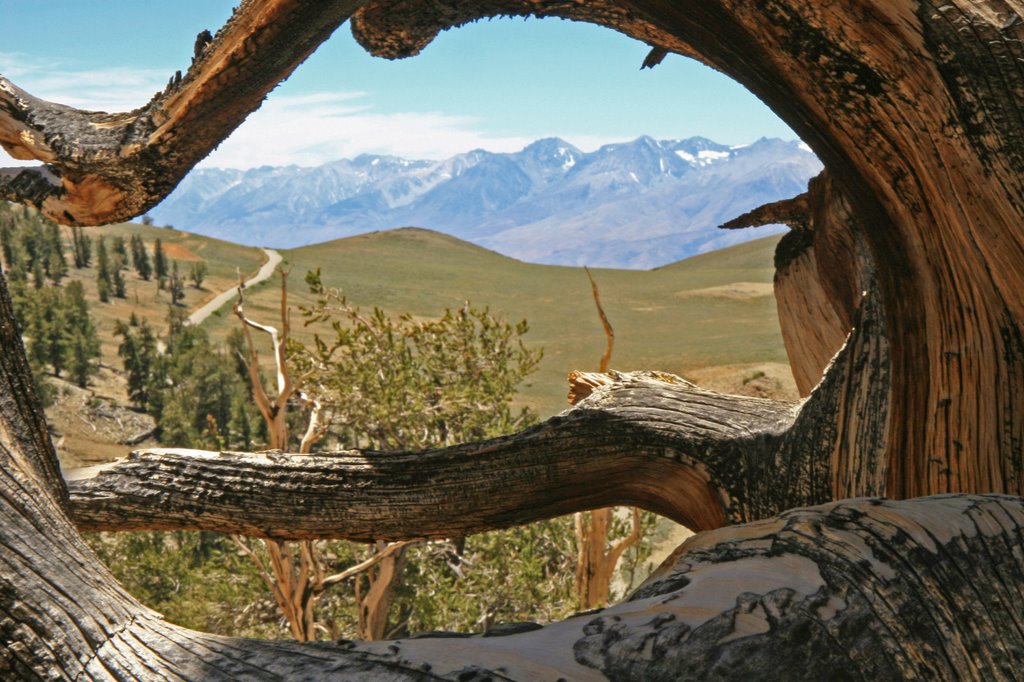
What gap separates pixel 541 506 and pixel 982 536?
1698 mm

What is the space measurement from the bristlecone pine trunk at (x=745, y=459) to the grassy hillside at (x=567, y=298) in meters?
20.4

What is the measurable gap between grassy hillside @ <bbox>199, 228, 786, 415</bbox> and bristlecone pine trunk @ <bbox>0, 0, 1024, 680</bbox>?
20.4m

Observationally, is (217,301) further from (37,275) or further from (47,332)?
(47,332)

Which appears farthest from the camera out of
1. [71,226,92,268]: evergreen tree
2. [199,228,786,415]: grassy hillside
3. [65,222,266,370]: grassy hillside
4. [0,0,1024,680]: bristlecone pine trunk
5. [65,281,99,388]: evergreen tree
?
[71,226,92,268]: evergreen tree

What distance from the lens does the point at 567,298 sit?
8225cm

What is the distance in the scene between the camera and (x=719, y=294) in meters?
76.4

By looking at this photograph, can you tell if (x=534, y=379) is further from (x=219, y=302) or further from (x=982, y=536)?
(x=982, y=536)

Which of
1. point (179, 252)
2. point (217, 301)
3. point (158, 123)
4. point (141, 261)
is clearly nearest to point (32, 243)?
point (141, 261)

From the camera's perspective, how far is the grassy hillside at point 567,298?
44969 mm

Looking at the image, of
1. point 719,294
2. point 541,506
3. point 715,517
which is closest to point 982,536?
point 715,517

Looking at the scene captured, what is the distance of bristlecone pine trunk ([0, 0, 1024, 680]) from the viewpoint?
1720 millimetres

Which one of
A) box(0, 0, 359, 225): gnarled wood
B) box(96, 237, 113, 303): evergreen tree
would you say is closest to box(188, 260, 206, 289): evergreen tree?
box(96, 237, 113, 303): evergreen tree

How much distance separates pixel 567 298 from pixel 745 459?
3117 inches

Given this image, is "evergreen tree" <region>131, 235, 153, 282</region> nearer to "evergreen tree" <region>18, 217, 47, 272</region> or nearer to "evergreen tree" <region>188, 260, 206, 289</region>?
"evergreen tree" <region>188, 260, 206, 289</region>
